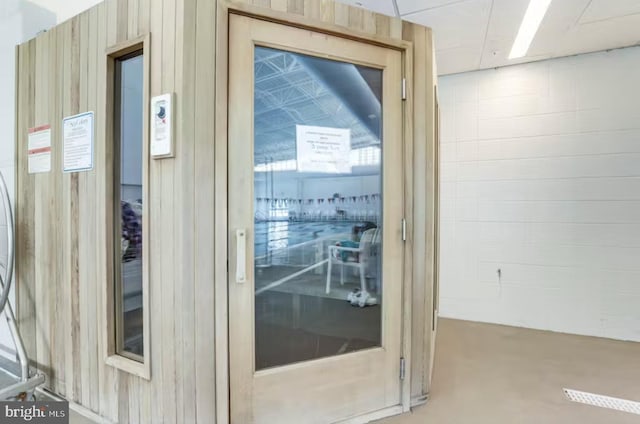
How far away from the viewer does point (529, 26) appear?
2996 mm

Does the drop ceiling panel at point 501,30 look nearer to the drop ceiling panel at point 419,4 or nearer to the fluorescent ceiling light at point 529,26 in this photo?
the fluorescent ceiling light at point 529,26

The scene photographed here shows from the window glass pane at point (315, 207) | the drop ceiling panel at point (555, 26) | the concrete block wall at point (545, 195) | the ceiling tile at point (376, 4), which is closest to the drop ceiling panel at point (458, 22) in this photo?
the ceiling tile at point (376, 4)

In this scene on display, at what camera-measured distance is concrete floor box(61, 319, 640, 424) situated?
7.04ft

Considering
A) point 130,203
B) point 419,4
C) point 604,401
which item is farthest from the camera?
point 419,4

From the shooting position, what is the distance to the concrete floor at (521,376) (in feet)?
7.05

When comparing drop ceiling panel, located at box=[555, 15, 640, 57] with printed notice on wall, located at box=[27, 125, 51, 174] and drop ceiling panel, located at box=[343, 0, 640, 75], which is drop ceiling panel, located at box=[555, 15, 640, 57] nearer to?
drop ceiling panel, located at box=[343, 0, 640, 75]

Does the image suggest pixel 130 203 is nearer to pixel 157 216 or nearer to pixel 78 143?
pixel 157 216

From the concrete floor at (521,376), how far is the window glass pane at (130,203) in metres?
0.68

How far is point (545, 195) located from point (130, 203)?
4068 millimetres

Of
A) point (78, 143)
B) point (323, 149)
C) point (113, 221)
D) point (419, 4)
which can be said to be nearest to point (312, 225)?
point (323, 149)

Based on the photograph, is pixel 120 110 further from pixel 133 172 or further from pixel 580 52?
pixel 580 52

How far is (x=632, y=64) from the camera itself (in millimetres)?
3355

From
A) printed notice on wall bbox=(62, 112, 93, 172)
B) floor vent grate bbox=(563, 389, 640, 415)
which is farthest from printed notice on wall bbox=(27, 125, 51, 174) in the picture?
floor vent grate bbox=(563, 389, 640, 415)

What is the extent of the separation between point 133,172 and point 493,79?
3.98 m
